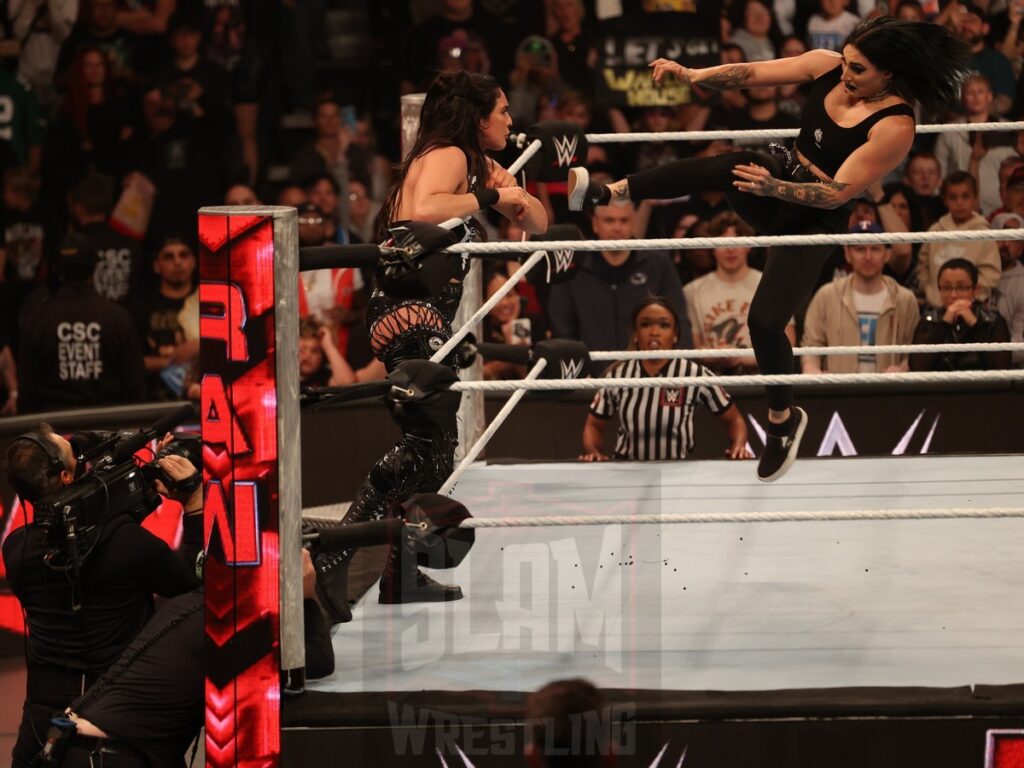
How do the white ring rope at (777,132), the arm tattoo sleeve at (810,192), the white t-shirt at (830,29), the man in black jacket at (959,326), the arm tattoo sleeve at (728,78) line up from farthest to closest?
1. the white t-shirt at (830,29)
2. the man in black jacket at (959,326)
3. the white ring rope at (777,132)
4. the arm tattoo sleeve at (728,78)
5. the arm tattoo sleeve at (810,192)

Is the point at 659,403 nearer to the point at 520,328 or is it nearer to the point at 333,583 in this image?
the point at 520,328

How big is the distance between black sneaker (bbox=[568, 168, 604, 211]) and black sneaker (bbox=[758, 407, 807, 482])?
0.68 m

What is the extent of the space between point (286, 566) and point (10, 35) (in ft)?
16.9

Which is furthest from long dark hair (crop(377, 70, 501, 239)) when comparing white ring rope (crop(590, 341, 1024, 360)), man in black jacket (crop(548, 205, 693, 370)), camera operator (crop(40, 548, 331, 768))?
man in black jacket (crop(548, 205, 693, 370))

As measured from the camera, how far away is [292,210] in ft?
7.92

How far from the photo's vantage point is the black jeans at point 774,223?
3.18m

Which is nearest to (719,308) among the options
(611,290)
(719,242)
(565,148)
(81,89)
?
(611,290)

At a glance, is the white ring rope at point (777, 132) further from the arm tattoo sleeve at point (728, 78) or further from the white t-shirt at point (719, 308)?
the white t-shirt at point (719, 308)

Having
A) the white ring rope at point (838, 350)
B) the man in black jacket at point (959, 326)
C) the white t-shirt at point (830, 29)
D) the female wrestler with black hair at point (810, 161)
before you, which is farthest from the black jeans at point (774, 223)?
the white t-shirt at point (830, 29)

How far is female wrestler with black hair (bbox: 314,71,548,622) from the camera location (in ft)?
10.2

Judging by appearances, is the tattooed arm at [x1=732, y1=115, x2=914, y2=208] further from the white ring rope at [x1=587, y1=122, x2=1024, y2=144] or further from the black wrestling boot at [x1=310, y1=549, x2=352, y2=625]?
the black wrestling boot at [x1=310, y1=549, x2=352, y2=625]

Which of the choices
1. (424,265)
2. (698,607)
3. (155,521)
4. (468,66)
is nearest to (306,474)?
(155,521)

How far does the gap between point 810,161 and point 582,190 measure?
497mm

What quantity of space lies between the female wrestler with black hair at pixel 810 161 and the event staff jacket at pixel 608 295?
1.89m
